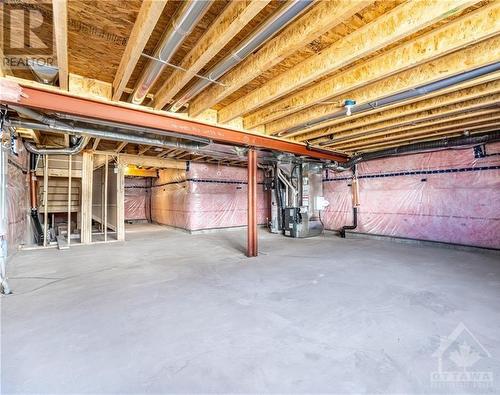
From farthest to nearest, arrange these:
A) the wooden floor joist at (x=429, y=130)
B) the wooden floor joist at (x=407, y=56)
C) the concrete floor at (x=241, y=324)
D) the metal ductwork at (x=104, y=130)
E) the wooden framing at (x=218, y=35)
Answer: the wooden floor joist at (x=429, y=130) < the metal ductwork at (x=104, y=130) < the wooden floor joist at (x=407, y=56) < the wooden framing at (x=218, y=35) < the concrete floor at (x=241, y=324)

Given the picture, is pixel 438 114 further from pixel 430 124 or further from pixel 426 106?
pixel 430 124

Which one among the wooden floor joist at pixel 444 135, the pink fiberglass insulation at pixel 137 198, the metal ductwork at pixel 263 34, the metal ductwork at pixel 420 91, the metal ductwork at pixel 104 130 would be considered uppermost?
the metal ductwork at pixel 263 34

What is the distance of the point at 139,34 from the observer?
1.98 metres

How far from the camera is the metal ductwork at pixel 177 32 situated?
169 centimetres

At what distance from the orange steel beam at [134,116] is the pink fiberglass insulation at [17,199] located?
2.18m

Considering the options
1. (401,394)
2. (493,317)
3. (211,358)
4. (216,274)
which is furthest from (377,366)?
(216,274)

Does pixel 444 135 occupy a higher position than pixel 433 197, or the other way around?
pixel 444 135

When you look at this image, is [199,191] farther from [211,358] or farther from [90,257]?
[211,358]

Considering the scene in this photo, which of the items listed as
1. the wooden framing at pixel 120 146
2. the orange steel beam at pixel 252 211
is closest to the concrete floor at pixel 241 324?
the orange steel beam at pixel 252 211

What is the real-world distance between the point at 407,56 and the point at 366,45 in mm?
537

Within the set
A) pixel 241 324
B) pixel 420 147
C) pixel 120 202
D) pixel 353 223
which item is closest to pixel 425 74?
pixel 241 324

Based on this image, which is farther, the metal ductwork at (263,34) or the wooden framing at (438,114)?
the wooden framing at (438,114)

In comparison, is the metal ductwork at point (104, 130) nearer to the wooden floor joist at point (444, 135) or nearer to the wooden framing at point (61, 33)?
the wooden framing at point (61, 33)

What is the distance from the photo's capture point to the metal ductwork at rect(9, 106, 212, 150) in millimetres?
3242
